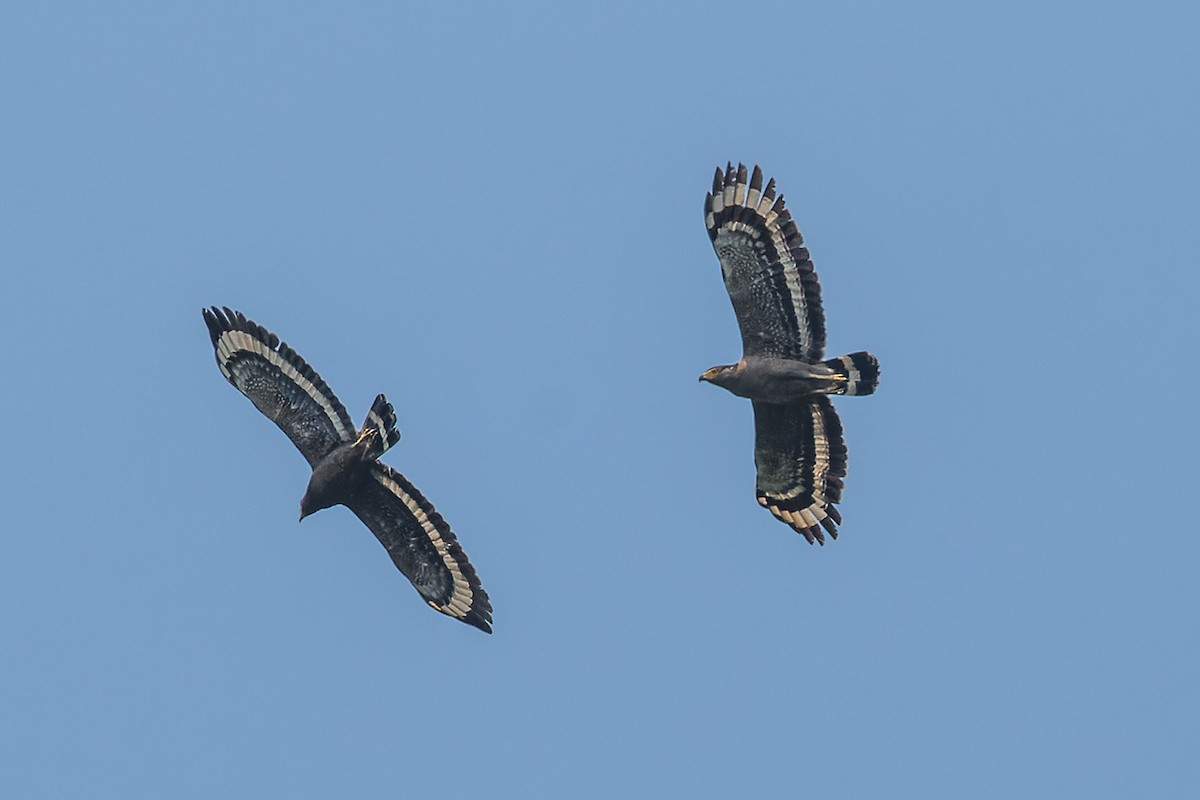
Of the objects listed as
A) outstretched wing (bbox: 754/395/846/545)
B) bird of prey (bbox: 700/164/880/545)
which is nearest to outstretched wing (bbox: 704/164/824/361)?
bird of prey (bbox: 700/164/880/545)

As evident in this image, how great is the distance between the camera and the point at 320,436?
37.0 m

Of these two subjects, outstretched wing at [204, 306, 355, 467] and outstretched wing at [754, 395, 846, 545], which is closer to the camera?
outstretched wing at [204, 306, 355, 467]

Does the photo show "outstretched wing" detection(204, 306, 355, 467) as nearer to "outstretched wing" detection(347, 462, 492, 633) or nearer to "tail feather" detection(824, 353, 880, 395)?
"outstretched wing" detection(347, 462, 492, 633)

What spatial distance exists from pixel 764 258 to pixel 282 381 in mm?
7941

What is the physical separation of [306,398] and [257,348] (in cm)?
112

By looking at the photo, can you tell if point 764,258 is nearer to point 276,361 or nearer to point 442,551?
point 442,551

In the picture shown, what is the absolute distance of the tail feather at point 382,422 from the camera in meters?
36.1

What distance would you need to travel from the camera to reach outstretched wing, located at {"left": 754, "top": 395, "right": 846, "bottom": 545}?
37.5 metres

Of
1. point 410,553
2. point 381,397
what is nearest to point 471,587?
point 410,553

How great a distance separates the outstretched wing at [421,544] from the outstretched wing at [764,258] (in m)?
6.12

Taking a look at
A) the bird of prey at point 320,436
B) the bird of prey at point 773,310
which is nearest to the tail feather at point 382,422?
the bird of prey at point 320,436

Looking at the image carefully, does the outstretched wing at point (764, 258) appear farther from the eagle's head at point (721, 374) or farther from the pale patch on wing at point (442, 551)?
the pale patch on wing at point (442, 551)

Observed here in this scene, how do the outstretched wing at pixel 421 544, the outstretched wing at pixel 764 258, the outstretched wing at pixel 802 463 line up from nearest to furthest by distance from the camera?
the outstretched wing at pixel 764 258 < the outstretched wing at pixel 421 544 < the outstretched wing at pixel 802 463

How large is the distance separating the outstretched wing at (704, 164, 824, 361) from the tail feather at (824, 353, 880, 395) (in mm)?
471
